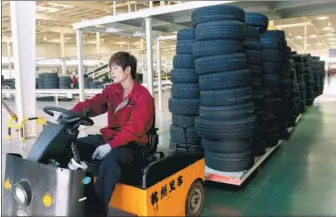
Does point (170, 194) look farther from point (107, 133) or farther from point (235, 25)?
point (235, 25)

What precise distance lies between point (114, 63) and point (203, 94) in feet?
3.93

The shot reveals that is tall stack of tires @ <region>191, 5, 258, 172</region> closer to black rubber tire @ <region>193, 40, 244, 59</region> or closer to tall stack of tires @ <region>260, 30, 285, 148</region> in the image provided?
black rubber tire @ <region>193, 40, 244, 59</region>

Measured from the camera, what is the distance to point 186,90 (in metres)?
3.42

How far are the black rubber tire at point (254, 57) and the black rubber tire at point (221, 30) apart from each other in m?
0.40

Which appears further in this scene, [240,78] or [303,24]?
[303,24]

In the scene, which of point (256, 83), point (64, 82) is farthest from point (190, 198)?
point (64, 82)

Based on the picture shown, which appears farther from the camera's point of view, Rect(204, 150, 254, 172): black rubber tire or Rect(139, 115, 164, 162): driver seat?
Rect(204, 150, 254, 172): black rubber tire

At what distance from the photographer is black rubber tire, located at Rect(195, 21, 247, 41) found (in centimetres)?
282

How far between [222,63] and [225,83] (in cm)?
19

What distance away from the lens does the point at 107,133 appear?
2.26m

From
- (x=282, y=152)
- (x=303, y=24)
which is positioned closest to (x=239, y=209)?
(x=282, y=152)

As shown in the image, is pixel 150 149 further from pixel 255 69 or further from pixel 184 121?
pixel 255 69

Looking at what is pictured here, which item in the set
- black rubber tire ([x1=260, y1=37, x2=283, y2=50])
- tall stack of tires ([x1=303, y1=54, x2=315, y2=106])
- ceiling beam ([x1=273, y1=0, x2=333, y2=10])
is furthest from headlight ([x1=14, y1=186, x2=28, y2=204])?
tall stack of tires ([x1=303, y1=54, x2=315, y2=106])

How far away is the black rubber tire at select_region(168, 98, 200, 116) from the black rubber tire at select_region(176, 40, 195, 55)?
559 millimetres
